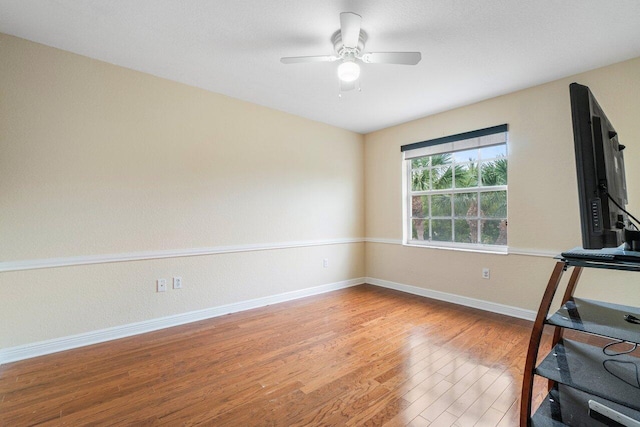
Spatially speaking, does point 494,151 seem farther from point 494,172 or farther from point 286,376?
point 286,376

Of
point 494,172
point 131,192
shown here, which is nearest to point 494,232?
point 494,172

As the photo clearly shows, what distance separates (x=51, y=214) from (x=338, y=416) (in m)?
2.67

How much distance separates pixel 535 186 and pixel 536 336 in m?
2.64

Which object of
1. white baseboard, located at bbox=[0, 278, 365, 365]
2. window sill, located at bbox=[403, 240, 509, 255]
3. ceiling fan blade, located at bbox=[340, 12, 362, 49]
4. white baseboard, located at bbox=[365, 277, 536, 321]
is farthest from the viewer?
window sill, located at bbox=[403, 240, 509, 255]

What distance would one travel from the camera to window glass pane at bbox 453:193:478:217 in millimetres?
3623

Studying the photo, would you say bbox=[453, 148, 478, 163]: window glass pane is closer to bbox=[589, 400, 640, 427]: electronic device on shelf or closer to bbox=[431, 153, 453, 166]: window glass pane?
bbox=[431, 153, 453, 166]: window glass pane

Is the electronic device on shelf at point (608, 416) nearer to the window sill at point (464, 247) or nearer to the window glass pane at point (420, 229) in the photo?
the window sill at point (464, 247)

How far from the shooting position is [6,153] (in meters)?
2.20

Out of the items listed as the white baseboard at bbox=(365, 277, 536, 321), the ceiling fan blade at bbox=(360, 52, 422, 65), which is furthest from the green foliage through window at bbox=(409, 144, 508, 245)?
the ceiling fan blade at bbox=(360, 52, 422, 65)

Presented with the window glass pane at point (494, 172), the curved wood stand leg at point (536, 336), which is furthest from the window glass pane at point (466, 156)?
the curved wood stand leg at point (536, 336)

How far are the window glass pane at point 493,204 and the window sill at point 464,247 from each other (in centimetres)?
38

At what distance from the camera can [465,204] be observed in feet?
12.2

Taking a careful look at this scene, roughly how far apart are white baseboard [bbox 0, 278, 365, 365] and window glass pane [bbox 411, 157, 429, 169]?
7.98 feet

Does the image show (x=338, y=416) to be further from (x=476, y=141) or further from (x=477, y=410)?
(x=476, y=141)
